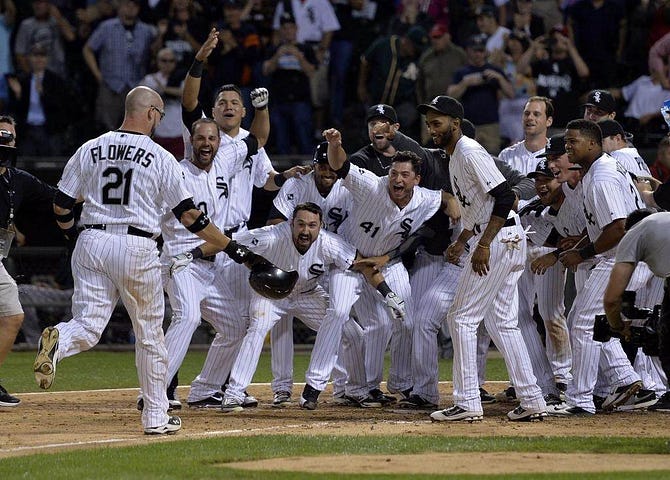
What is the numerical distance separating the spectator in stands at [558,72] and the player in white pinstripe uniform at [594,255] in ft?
19.1

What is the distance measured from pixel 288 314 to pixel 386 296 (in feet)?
2.90

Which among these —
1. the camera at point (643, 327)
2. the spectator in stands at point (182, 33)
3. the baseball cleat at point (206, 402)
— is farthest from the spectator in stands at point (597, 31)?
the camera at point (643, 327)

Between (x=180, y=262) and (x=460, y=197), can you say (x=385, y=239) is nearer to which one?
(x=460, y=197)

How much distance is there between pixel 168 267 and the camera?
9469 mm

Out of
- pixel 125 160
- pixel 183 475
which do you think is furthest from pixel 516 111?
pixel 183 475

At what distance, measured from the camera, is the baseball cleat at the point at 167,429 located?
7.94m

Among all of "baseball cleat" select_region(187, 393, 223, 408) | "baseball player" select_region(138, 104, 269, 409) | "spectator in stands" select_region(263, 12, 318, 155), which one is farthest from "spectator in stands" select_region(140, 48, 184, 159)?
"baseball cleat" select_region(187, 393, 223, 408)

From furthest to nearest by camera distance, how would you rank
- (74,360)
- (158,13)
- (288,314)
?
(158,13) → (74,360) → (288,314)

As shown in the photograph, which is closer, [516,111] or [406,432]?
[406,432]

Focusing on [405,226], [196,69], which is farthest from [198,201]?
[405,226]

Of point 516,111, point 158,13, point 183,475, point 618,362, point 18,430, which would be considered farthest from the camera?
point 158,13

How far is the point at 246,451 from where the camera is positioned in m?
7.31

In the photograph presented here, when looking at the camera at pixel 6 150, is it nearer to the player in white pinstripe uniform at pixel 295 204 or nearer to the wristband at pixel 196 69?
the wristband at pixel 196 69

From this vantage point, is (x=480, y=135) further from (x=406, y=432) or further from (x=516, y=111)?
(x=406, y=432)
